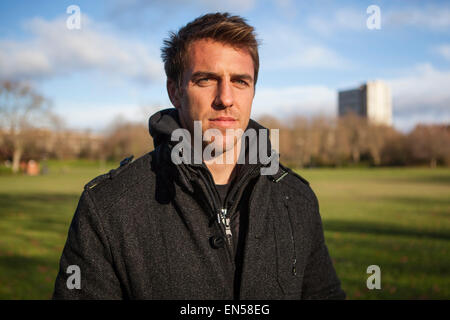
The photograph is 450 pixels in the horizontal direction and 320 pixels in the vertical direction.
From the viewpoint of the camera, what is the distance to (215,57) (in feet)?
7.97

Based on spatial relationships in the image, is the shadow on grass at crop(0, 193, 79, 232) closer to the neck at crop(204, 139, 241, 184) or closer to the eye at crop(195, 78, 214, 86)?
the neck at crop(204, 139, 241, 184)

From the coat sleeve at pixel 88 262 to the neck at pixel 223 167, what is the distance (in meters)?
0.83

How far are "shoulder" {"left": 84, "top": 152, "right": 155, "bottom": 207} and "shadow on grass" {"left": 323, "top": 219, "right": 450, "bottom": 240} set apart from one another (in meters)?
10.7

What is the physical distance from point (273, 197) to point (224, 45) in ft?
3.58

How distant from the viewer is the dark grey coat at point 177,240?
210 cm

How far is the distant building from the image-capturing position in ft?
440

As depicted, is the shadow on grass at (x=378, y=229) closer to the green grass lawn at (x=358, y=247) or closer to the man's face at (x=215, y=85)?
the green grass lawn at (x=358, y=247)


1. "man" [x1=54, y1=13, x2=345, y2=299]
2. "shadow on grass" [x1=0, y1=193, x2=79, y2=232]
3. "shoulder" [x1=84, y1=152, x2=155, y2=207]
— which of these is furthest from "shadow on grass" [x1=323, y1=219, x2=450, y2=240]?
"shoulder" [x1=84, y1=152, x2=155, y2=207]

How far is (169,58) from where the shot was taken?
272 centimetres

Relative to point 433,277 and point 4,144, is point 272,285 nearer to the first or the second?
point 433,277

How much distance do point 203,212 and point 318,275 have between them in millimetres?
967

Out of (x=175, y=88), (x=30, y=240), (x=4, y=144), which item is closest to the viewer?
(x=175, y=88)

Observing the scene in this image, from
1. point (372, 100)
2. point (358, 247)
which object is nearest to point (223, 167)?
point (358, 247)

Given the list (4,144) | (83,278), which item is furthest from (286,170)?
(4,144)
